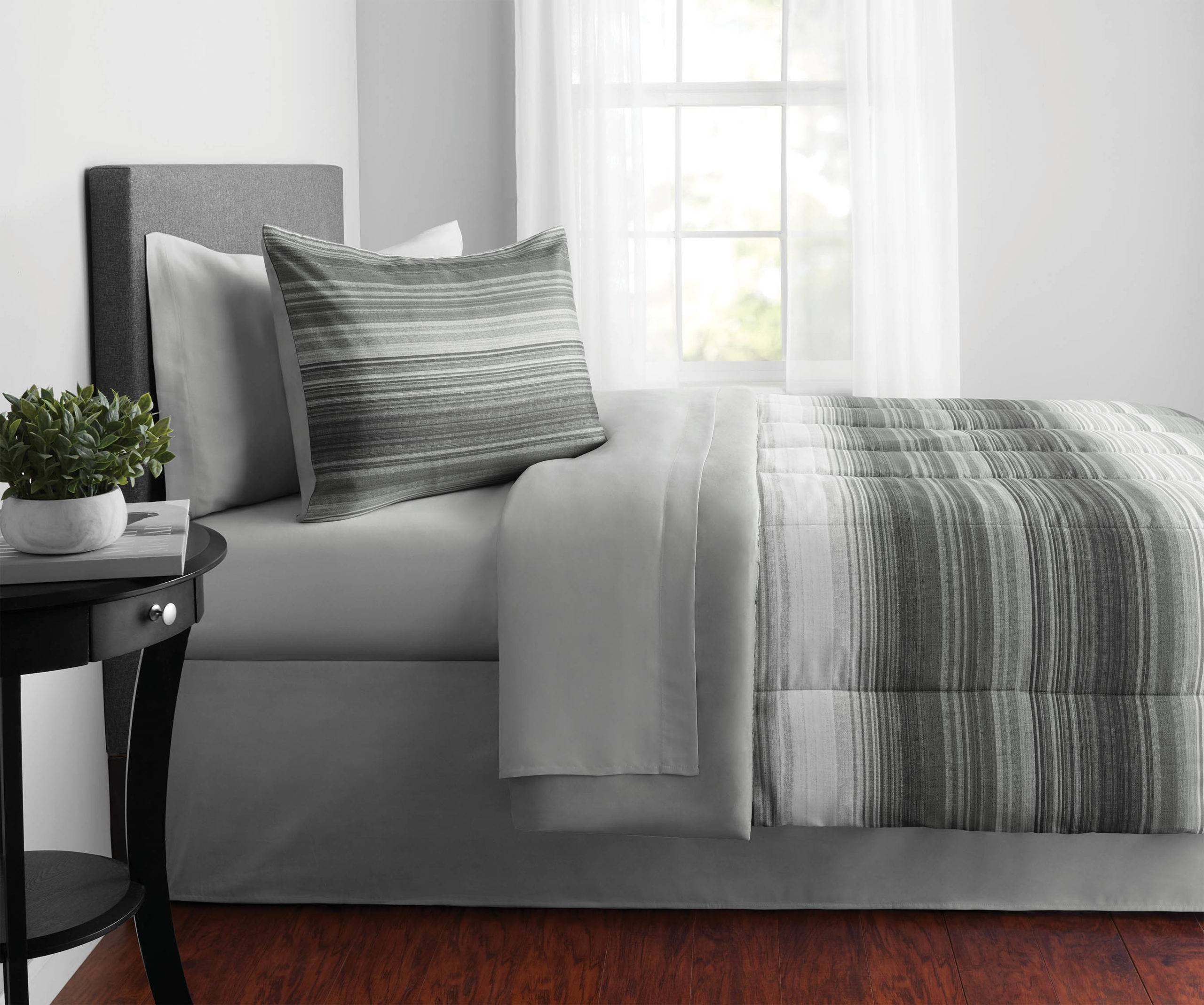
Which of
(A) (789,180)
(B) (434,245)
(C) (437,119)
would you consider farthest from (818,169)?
(B) (434,245)

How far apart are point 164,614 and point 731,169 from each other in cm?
361

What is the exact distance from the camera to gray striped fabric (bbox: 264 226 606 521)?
1.84 metres

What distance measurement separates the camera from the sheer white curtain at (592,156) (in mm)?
4227

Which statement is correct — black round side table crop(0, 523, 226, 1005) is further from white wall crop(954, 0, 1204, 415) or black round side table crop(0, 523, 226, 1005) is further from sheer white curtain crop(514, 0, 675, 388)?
white wall crop(954, 0, 1204, 415)

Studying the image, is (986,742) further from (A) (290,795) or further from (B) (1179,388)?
(B) (1179,388)

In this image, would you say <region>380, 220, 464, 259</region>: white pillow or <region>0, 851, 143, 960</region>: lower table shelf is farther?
<region>380, 220, 464, 259</region>: white pillow

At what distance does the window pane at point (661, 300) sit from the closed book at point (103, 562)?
326 cm

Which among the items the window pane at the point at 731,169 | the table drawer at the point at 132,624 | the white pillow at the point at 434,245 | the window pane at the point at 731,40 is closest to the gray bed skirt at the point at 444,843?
the table drawer at the point at 132,624

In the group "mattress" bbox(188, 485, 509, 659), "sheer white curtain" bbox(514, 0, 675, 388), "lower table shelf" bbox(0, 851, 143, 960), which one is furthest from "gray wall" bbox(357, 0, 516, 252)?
"lower table shelf" bbox(0, 851, 143, 960)

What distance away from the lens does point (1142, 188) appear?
440cm

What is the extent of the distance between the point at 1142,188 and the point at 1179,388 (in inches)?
29.3

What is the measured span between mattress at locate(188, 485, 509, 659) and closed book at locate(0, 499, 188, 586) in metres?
0.47

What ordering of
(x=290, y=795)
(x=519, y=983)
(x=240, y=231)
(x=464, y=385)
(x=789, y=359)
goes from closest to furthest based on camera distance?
(x=519, y=983), (x=290, y=795), (x=464, y=385), (x=240, y=231), (x=789, y=359)

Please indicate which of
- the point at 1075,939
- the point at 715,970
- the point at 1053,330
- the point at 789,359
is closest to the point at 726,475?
the point at 715,970
